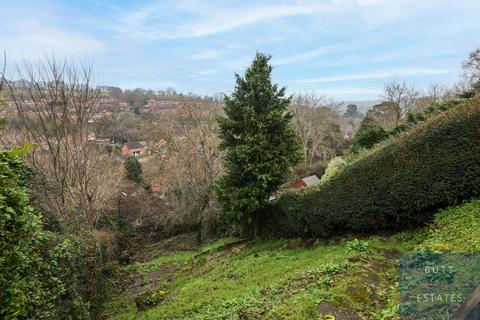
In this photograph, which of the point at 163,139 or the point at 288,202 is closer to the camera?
the point at 288,202

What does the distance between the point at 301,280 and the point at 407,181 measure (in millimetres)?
5812

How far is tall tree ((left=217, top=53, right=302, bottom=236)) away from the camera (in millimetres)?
17406

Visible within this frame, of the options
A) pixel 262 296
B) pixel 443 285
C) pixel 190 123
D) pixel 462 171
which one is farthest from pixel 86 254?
pixel 190 123

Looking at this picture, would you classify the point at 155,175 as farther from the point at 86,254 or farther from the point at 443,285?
the point at 443,285

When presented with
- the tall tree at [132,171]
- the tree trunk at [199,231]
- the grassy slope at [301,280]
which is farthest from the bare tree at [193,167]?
the grassy slope at [301,280]

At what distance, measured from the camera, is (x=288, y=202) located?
56.7 feet

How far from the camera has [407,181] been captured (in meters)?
12.1

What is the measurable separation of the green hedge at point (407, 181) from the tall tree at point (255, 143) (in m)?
2.75

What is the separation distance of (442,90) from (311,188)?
45767mm

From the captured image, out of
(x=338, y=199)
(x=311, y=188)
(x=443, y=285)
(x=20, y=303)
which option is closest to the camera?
(x=20, y=303)

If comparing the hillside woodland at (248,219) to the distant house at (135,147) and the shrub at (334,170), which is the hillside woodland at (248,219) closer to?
the shrub at (334,170)

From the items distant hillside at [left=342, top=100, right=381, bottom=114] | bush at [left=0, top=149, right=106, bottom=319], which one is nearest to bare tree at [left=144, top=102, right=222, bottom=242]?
bush at [left=0, top=149, right=106, bottom=319]

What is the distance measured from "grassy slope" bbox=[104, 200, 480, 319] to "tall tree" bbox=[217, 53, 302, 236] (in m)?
2.62

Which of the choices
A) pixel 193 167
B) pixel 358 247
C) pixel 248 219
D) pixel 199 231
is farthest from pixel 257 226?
pixel 358 247
